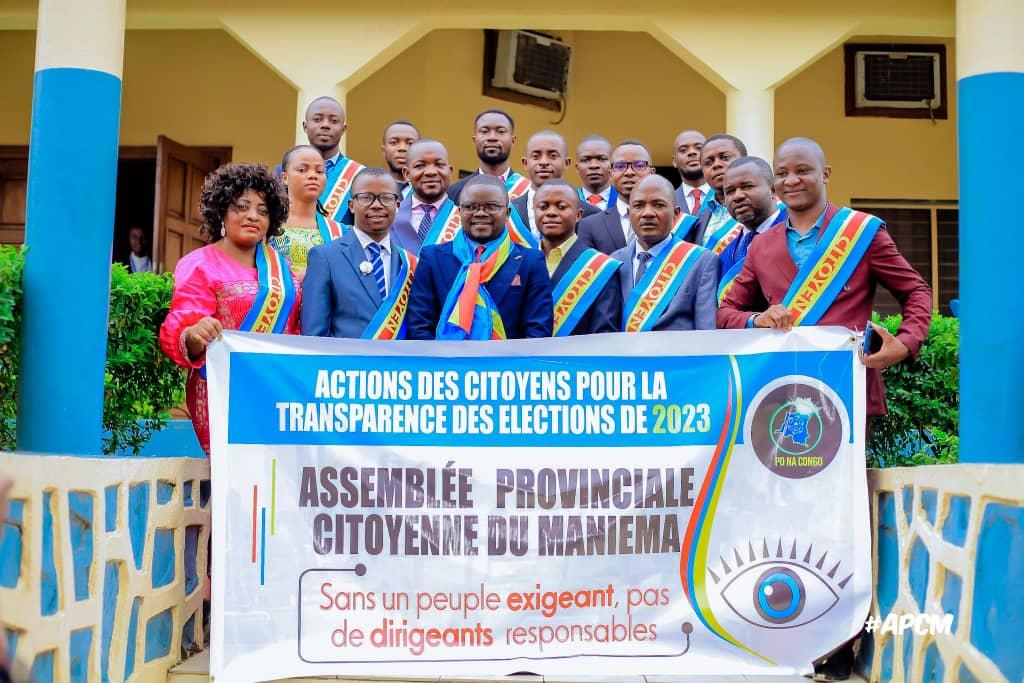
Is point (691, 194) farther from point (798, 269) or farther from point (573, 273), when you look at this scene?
point (798, 269)

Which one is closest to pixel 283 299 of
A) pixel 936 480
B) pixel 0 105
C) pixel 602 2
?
pixel 936 480

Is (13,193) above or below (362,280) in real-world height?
above

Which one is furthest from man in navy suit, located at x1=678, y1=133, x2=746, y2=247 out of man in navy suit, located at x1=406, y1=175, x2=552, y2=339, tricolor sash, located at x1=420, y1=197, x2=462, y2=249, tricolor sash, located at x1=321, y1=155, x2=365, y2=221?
tricolor sash, located at x1=321, y1=155, x2=365, y2=221

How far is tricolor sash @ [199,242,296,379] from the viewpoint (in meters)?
4.30

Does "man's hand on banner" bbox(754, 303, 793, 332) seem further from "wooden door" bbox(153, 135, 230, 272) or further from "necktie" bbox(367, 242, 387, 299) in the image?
"wooden door" bbox(153, 135, 230, 272)

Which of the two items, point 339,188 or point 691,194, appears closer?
point 339,188

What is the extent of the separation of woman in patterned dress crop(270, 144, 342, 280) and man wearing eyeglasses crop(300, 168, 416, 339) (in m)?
0.44

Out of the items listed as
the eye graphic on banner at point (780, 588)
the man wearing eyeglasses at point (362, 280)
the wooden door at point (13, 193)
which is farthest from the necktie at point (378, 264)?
the wooden door at point (13, 193)

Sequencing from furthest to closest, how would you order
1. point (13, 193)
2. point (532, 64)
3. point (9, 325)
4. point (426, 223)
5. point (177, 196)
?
1. point (13, 193)
2. point (532, 64)
3. point (177, 196)
4. point (426, 223)
5. point (9, 325)

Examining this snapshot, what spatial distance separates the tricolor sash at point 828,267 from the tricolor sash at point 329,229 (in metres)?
2.06

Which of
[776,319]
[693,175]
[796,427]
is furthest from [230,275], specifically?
[693,175]

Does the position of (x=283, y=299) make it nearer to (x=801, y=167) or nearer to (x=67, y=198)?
(x=67, y=198)

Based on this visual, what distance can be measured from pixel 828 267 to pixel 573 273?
1042 mm

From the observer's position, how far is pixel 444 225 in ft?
17.4
